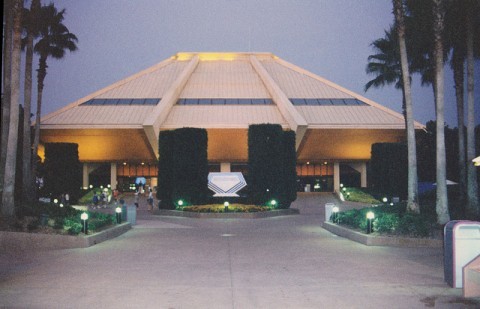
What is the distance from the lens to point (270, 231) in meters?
22.5

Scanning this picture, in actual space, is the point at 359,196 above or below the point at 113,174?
below

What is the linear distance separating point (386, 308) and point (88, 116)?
5395 centimetres

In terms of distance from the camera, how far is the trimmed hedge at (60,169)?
43.2 metres

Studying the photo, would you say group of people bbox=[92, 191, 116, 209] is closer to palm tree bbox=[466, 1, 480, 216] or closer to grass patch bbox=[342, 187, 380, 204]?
grass patch bbox=[342, 187, 380, 204]

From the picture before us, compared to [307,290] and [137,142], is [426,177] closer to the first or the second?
[137,142]

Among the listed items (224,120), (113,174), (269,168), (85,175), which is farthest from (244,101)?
(269,168)

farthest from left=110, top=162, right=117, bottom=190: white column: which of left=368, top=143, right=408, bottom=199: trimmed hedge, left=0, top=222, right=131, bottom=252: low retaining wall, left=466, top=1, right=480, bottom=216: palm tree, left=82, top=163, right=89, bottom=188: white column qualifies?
left=0, top=222, right=131, bottom=252: low retaining wall

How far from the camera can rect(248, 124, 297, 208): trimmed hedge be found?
1406 inches

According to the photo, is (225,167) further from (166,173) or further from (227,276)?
(227,276)

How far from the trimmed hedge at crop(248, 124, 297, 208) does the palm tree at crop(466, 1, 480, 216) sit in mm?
13814

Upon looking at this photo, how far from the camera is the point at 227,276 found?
10.7 m

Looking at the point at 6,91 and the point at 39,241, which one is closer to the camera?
the point at 39,241

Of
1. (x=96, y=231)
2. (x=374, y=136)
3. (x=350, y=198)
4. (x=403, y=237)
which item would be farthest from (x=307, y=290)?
(x=374, y=136)

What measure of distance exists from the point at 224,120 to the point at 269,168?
21.6 m
